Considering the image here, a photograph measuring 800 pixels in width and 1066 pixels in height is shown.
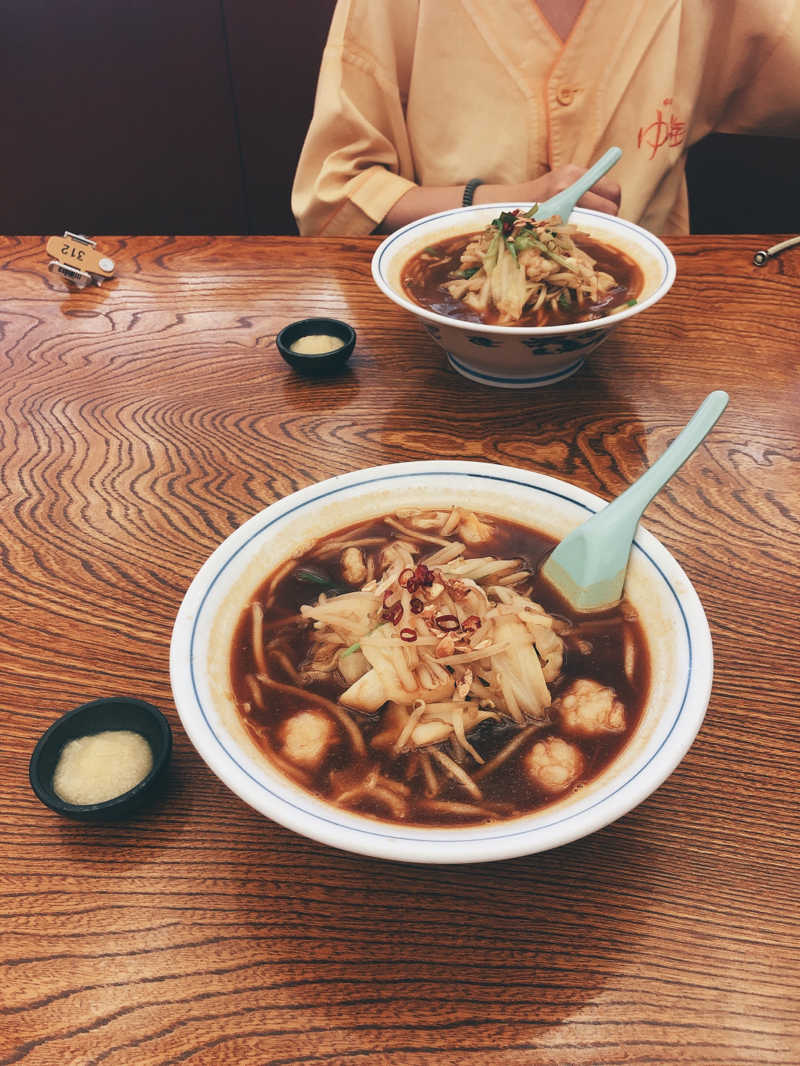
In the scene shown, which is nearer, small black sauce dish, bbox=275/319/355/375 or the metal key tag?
small black sauce dish, bbox=275/319/355/375

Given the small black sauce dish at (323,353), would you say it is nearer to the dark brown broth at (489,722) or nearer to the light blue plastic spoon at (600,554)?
the dark brown broth at (489,722)

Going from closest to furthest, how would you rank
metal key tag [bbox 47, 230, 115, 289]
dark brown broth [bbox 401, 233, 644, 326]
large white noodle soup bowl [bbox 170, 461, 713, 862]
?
large white noodle soup bowl [bbox 170, 461, 713, 862], dark brown broth [bbox 401, 233, 644, 326], metal key tag [bbox 47, 230, 115, 289]

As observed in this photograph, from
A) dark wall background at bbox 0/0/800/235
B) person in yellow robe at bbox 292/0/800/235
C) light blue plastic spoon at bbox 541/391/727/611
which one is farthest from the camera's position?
dark wall background at bbox 0/0/800/235

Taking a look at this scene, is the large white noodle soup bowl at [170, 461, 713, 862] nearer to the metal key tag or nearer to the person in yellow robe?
the metal key tag

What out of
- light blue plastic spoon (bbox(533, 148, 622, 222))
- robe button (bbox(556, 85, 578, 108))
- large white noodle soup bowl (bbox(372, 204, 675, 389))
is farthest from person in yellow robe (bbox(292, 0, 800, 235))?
large white noodle soup bowl (bbox(372, 204, 675, 389))

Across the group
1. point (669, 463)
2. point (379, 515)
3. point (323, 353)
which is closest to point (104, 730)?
point (379, 515)

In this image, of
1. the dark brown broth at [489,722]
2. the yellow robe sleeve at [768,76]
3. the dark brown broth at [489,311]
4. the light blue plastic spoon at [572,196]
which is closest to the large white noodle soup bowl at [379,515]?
the dark brown broth at [489,722]
